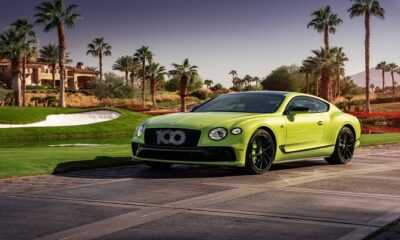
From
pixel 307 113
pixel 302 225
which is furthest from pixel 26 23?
pixel 302 225

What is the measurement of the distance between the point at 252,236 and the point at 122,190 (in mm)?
3245

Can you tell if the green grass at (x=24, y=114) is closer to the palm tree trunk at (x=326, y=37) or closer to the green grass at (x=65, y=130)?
the green grass at (x=65, y=130)

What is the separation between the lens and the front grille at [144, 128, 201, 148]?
9781 mm

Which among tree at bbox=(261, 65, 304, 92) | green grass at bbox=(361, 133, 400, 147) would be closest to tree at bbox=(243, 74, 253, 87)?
tree at bbox=(261, 65, 304, 92)

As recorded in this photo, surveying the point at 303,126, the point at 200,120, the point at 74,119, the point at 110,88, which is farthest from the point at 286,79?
the point at 200,120

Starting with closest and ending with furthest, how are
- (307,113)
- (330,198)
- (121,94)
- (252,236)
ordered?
(252,236) → (330,198) → (307,113) → (121,94)

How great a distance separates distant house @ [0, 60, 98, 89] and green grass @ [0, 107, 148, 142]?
239 ft

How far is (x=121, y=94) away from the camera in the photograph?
94312mm

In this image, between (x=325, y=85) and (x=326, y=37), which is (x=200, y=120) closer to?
(x=325, y=85)

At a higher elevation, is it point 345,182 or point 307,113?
point 307,113

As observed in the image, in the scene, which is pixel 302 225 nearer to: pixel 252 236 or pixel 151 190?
pixel 252 236

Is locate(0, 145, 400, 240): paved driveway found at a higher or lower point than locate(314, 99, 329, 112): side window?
lower

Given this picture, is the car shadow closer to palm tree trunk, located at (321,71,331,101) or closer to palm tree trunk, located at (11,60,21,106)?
palm tree trunk, located at (11,60,21,106)

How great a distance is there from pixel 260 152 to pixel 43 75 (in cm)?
11922
